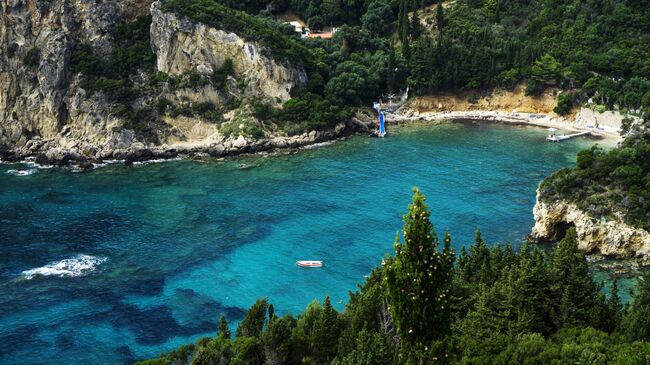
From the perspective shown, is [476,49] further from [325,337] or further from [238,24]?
[325,337]

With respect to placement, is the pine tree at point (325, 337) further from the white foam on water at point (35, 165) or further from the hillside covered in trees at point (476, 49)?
the white foam on water at point (35, 165)

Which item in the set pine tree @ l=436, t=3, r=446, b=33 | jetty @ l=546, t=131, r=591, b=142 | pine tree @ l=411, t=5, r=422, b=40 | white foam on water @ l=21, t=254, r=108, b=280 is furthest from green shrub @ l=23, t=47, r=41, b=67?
jetty @ l=546, t=131, r=591, b=142

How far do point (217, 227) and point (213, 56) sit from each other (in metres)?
35.8

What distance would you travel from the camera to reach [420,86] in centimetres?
10519

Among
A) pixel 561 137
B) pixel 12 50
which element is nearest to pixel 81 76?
pixel 12 50

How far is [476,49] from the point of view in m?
104

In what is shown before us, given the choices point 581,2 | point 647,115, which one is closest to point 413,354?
point 647,115

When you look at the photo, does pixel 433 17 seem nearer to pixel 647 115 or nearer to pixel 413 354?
pixel 647 115

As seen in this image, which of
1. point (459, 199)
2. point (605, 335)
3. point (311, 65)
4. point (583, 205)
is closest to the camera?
point (605, 335)

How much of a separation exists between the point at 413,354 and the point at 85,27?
8289cm

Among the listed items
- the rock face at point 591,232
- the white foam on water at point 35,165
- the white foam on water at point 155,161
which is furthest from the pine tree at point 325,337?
the white foam on water at point 35,165

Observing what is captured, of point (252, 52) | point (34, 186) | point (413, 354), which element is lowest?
point (34, 186)

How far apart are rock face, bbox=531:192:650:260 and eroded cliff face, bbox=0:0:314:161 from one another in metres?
43.9

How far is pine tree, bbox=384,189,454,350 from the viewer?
25.2 m
